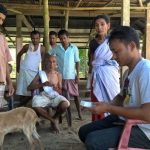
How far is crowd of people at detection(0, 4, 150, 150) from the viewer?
2.99 meters

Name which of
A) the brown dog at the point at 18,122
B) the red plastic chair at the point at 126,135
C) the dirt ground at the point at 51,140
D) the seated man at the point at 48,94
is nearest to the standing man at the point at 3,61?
the brown dog at the point at 18,122

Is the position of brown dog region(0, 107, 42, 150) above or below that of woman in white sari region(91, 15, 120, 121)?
below

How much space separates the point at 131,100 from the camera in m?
3.07

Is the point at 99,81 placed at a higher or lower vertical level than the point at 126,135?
higher

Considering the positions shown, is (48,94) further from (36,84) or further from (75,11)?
(75,11)

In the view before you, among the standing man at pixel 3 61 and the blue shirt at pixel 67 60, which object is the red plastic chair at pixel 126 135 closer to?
the standing man at pixel 3 61

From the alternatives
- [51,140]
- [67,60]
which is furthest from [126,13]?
[51,140]

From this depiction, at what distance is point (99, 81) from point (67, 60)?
220 cm

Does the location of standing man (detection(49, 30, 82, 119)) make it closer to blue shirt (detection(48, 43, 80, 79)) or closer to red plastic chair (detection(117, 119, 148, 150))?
blue shirt (detection(48, 43, 80, 79))

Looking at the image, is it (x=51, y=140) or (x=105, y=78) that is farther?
(x=51, y=140)

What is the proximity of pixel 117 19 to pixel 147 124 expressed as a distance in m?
13.3

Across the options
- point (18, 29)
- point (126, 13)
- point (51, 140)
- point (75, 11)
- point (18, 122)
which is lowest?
point (51, 140)

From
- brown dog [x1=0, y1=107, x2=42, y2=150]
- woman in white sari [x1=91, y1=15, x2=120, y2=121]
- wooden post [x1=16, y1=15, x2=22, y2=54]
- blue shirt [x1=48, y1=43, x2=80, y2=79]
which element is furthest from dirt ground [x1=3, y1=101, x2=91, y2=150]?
wooden post [x1=16, y1=15, x2=22, y2=54]

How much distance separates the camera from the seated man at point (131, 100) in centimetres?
289
